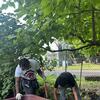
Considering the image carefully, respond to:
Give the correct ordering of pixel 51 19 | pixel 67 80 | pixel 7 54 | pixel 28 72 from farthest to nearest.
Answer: pixel 7 54 → pixel 28 72 → pixel 67 80 → pixel 51 19

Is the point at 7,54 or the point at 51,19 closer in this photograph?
the point at 51,19

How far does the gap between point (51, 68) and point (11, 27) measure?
8.43 ft

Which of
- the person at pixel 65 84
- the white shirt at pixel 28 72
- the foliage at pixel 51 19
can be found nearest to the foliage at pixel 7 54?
the foliage at pixel 51 19

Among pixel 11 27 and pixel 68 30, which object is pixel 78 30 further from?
pixel 11 27

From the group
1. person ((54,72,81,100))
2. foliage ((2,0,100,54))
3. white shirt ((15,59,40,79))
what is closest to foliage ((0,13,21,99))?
foliage ((2,0,100,54))

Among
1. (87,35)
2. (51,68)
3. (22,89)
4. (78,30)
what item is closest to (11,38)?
(22,89)

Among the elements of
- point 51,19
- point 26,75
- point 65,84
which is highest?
point 51,19

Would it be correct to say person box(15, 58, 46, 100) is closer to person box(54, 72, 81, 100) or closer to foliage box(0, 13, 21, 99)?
person box(54, 72, 81, 100)

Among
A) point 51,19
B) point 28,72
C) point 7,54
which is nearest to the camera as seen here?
point 51,19

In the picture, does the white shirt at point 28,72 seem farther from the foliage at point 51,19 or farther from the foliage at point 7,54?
the foliage at point 7,54

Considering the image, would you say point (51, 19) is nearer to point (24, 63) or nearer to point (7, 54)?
point (24, 63)

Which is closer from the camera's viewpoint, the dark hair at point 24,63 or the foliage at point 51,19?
the foliage at point 51,19

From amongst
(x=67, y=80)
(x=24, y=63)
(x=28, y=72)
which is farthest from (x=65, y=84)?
(x=24, y=63)

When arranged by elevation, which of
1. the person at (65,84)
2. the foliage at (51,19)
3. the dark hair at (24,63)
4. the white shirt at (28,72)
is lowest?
the person at (65,84)
